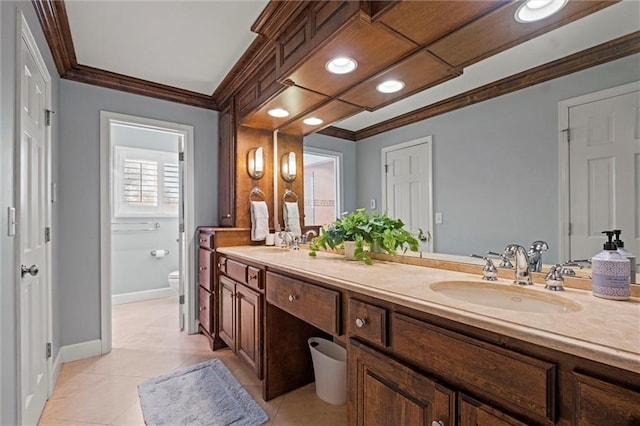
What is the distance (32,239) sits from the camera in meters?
1.65

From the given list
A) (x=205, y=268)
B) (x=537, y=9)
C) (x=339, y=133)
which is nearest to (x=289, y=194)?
(x=339, y=133)

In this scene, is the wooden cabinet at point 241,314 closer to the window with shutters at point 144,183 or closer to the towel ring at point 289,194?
the towel ring at point 289,194

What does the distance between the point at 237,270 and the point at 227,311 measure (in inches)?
16.3

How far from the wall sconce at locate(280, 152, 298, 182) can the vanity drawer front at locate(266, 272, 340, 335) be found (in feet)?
3.64

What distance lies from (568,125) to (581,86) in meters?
0.14

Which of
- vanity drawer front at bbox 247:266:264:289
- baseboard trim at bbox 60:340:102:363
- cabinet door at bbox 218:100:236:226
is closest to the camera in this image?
vanity drawer front at bbox 247:266:264:289

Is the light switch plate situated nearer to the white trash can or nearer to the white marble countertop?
the white marble countertop

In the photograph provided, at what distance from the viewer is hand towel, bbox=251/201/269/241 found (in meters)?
2.77

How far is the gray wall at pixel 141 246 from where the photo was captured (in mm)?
4008

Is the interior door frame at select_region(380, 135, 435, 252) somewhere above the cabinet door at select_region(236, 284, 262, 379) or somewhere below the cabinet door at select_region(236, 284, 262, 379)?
above

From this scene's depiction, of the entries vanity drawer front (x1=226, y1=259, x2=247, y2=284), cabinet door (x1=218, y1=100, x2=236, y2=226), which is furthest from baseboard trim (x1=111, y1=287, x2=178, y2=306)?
vanity drawer front (x1=226, y1=259, x2=247, y2=284)

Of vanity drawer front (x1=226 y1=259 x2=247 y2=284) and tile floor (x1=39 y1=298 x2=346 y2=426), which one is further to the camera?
vanity drawer front (x1=226 y1=259 x2=247 y2=284)

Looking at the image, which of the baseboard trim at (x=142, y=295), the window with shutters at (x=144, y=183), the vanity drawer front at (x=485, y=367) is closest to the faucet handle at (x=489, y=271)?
the vanity drawer front at (x=485, y=367)

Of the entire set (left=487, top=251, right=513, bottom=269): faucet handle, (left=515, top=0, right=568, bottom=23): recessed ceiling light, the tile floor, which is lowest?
the tile floor
